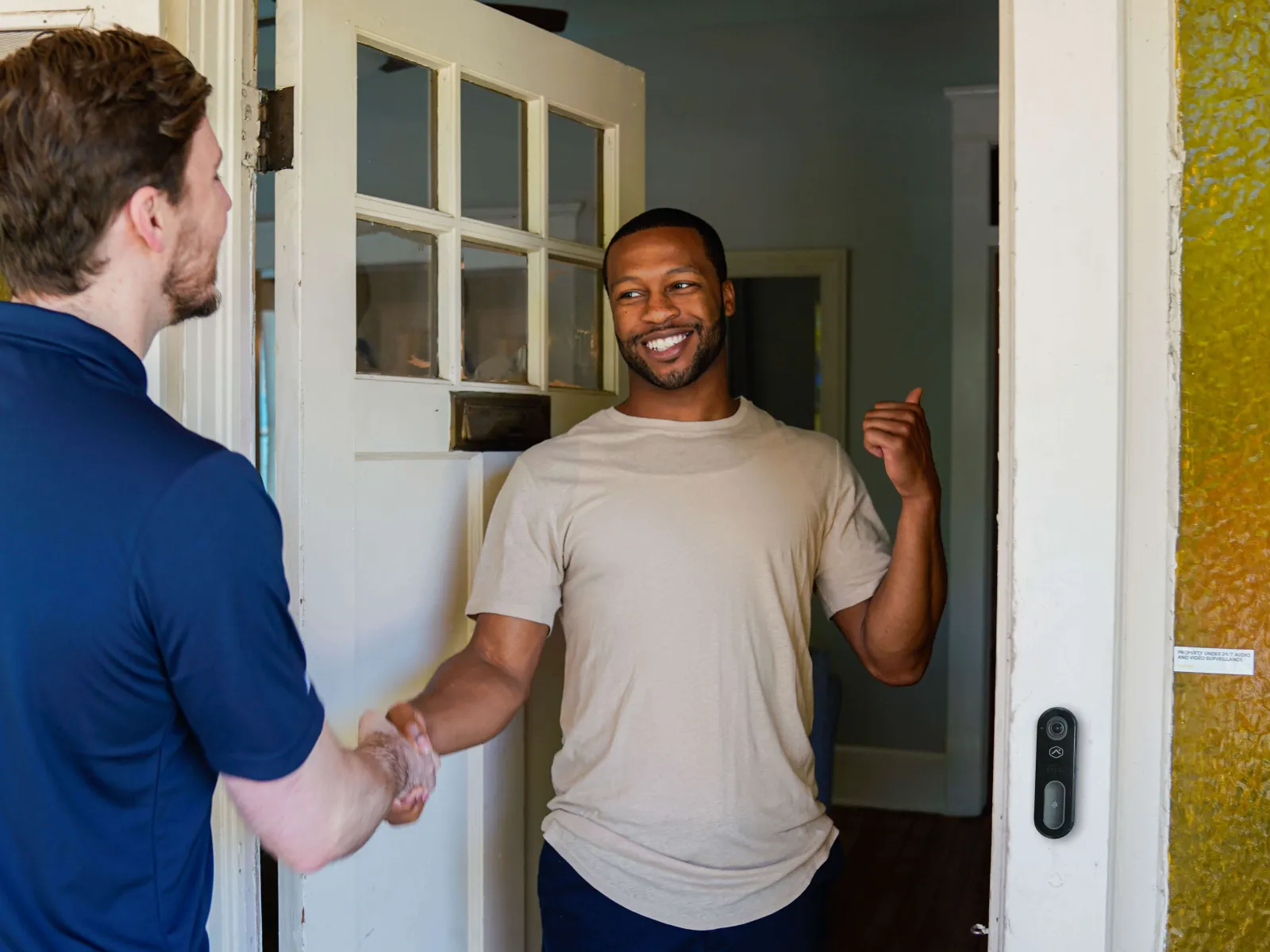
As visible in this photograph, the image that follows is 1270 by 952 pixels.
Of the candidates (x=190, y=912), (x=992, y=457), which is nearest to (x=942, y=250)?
(x=992, y=457)

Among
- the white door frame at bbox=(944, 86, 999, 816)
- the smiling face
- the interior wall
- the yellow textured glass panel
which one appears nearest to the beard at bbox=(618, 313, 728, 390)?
the smiling face

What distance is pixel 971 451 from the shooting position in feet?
15.2

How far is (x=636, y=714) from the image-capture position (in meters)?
1.81

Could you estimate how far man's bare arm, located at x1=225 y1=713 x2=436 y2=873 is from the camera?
107cm

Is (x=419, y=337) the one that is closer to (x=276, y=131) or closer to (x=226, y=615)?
(x=276, y=131)

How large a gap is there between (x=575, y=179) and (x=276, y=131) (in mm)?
703

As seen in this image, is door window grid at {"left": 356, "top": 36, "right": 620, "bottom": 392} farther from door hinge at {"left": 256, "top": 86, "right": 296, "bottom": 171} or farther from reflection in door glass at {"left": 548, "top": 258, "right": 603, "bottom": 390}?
door hinge at {"left": 256, "top": 86, "right": 296, "bottom": 171}

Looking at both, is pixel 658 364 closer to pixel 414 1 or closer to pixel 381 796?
pixel 414 1

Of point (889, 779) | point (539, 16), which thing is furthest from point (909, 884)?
point (539, 16)

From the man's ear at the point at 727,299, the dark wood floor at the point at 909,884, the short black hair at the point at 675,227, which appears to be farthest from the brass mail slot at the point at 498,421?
the dark wood floor at the point at 909,884

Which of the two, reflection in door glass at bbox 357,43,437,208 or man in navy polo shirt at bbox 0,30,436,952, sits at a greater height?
reflection in door glass at bbox 357,43,437,208

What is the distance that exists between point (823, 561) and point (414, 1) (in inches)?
42.6

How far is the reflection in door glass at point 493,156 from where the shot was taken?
6.74ft

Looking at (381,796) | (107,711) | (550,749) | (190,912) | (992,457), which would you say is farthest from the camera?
(992,457)
